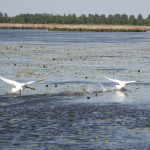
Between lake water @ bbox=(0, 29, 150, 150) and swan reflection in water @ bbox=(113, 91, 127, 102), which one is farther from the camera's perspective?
swan reflection in water @ bbox=(113, 91, 127, 102)

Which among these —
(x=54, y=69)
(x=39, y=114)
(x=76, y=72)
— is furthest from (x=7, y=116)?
(x=54, y=69)

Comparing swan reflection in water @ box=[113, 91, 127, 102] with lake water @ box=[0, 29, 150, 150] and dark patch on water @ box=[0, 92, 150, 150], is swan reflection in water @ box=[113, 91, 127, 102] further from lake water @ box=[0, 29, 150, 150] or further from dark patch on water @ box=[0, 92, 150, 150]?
dark patch on water @ box=[0, 92, 150, 150]

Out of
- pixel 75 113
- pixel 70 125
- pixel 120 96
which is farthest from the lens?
pixel 120 96

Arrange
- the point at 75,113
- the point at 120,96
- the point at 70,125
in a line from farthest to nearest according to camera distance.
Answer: the point at 120,96, the point at 75,113, the point at 70,125

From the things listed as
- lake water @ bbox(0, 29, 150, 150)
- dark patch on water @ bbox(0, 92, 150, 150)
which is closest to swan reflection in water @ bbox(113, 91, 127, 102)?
lake water @ bbox(0, 29, 150, 150)

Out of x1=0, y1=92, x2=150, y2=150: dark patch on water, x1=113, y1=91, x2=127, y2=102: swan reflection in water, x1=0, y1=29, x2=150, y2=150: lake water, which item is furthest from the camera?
x1=113, y1=91, x2=127, y2=102: swan reflection in water

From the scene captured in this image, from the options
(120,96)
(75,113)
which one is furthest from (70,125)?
(120,96)

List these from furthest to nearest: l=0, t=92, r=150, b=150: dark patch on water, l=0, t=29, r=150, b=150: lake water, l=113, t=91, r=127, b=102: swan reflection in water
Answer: l=113, t=91, r=127, b=102: swan reflection in water < l=0, t=29, r=150, b=150: lake water < l=0, t=92, r=150, b=150: dark patch on water

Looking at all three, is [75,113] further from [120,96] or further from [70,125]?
[120,96]

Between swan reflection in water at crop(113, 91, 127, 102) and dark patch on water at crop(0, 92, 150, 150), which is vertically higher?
dark patch on water at crop(0, 92, 150, 150)

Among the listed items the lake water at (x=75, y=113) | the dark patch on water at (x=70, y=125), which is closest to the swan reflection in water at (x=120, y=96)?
the lake water at (x=75, y=113)

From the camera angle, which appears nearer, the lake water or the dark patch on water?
the dark patch on water

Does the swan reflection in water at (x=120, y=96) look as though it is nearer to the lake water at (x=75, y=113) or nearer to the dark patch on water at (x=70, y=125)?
the lake water at (x=75, y=113)

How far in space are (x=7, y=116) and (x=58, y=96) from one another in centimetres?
591
